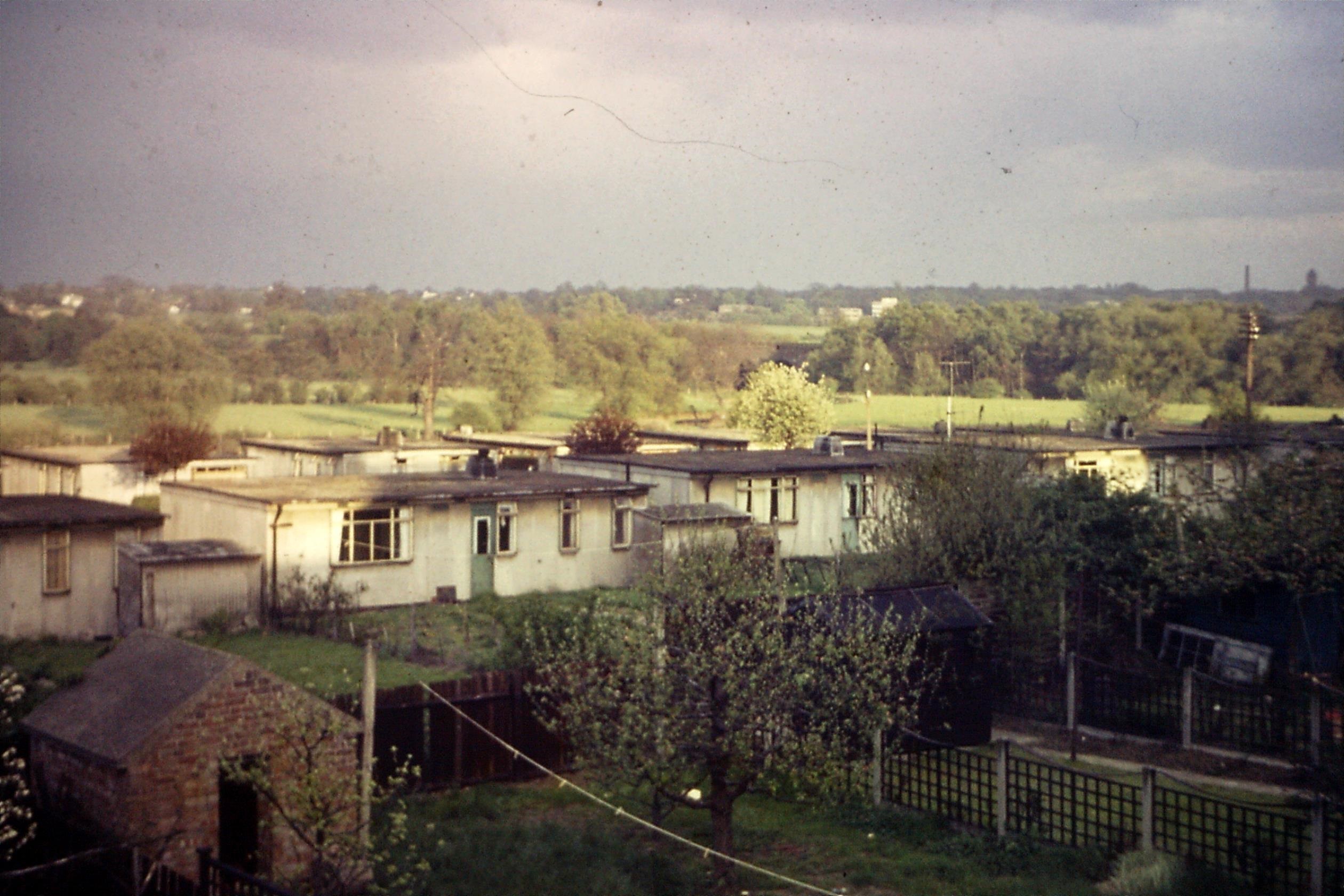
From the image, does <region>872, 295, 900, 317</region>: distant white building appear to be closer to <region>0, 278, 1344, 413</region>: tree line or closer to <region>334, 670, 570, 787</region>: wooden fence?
<region>0, 278, 1344, 413</region>: tree line

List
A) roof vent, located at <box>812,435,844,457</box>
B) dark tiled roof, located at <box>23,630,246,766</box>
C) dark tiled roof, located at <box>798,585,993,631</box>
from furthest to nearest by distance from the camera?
roof vent, located at <box>812,435,844,457</box>, dark tiled roof, located at <box>798,585,993,631</box>, dark tiled roof, located at <box>23,630,246,766</box>

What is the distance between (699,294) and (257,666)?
3634 inches

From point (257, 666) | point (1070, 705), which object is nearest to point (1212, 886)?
point (1070, 705)

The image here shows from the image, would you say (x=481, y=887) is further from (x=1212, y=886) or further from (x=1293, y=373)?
(x=1293, y=373)

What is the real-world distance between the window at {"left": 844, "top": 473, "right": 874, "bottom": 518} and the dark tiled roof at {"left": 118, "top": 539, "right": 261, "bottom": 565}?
16.7 meters

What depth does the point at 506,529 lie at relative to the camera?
26438 millimetres

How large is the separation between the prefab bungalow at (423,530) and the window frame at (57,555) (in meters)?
3.09

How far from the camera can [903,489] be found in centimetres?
2244

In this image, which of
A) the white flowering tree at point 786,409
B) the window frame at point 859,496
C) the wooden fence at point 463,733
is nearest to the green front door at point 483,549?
the window frame at point 859,496

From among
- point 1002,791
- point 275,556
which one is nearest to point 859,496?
point 275,556

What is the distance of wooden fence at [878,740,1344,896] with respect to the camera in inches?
415

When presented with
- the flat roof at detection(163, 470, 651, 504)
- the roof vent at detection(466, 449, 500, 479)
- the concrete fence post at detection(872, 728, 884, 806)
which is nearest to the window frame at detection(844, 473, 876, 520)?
the flat roof at detection(163, 470, 651, 504)

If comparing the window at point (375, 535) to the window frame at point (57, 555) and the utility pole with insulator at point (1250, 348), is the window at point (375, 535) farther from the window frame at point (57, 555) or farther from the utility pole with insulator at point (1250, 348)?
the utility pole with insulator at point (1250, 348)

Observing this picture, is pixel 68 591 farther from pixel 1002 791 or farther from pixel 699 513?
pixel 1002 791
